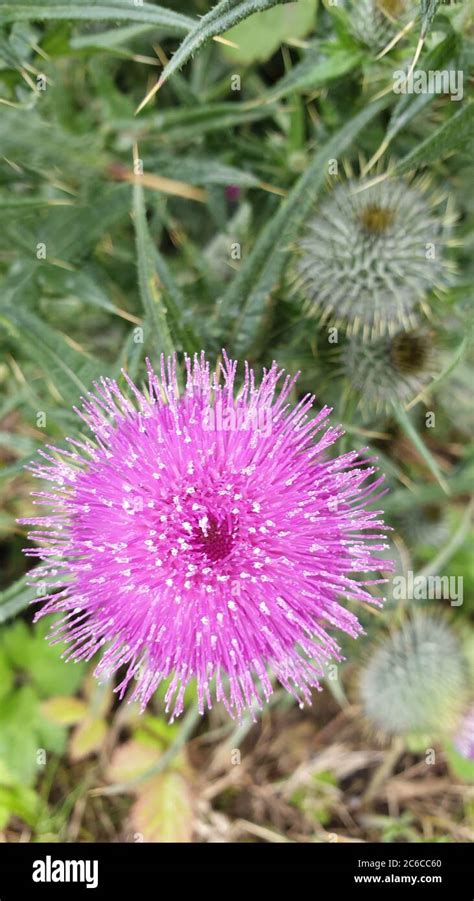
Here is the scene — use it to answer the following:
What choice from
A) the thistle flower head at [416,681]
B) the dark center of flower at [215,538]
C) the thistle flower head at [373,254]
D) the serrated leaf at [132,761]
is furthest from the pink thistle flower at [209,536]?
the serrated leaf at [132,761]

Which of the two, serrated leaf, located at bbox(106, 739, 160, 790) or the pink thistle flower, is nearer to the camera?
the pink thistle flower

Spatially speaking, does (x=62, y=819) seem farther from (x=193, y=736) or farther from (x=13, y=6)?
(x=13, y=6)

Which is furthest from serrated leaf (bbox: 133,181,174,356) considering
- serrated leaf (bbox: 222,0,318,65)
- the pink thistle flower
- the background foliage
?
serrated leaf (bbox: 222,0,318,65)

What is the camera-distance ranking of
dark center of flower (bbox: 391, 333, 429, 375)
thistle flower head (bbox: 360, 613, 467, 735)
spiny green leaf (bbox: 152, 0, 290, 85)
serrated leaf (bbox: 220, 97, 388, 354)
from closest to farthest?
spiny green leaf (bbox: 152, 0, 290, 85)
serrated leaf (bbox: 220, 97, 388, 354)
dark center of flower (bbox: 391, 333, 429, 375)
thistle flower head (bbox: 360, 613, 467, 735)

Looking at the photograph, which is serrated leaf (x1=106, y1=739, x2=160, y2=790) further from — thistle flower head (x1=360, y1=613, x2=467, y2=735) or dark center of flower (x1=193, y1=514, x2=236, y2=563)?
dark center of flower (x1=193, y1=514, x2=236, y2=563)

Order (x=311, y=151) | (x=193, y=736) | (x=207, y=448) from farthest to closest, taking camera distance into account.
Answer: (x=193, y=736) < (x=311, y=151) < (x=207, y=448)

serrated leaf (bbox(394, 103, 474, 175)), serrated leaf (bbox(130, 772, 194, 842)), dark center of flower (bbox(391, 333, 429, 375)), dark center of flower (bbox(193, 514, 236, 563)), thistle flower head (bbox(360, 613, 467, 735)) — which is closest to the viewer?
dark center of flower (bbox(193, 514, 236, 563))

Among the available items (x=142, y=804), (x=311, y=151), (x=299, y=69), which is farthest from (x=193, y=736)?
(x=299, y=69)
